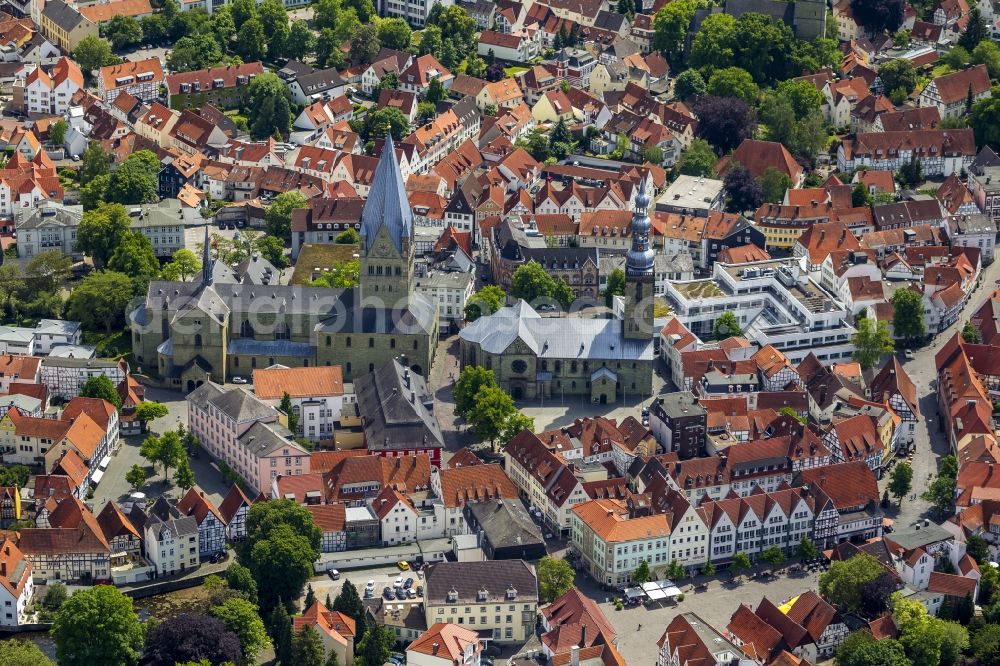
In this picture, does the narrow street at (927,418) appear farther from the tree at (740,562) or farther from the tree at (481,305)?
the tree at (481,305)

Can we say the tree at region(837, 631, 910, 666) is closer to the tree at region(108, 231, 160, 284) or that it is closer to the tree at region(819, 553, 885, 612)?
the tree at region(819, 553, 885, 612)

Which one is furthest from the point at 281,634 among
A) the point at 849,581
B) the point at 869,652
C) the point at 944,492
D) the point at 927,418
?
the point at 927,418

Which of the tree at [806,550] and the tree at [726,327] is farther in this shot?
the tree at [726,327]

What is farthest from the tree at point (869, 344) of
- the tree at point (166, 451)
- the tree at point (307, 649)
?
the tree at point (307, 649)

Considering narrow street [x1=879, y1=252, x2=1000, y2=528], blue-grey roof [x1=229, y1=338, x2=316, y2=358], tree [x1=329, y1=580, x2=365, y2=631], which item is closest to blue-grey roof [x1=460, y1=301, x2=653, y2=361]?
blue-grey roof [x1=229, y1=338, x2=316, y2=358]

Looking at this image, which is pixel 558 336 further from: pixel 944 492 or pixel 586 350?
pixel 944 492
